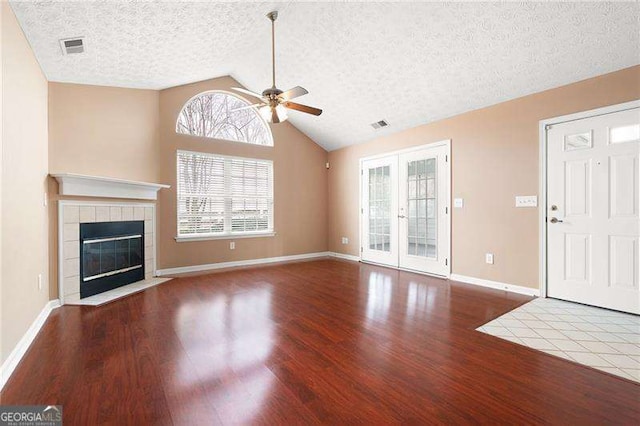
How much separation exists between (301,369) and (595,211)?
3659mm

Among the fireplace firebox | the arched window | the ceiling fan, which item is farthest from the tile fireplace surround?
the ceiling fan

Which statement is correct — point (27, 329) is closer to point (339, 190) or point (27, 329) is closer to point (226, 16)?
point (226, 16)

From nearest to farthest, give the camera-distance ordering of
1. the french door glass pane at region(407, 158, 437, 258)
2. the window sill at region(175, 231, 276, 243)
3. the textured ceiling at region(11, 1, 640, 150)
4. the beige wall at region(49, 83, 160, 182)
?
1. the textured ceiling at region(11, 1, 640, 150)
2. the beige wall at region(49, 83, 160, 182)
3. the french door glass pane at region(407, 158, 437, 258)
4. the window sill at region(175, 231, 276, 243)

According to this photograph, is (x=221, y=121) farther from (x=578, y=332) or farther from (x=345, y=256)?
(x=578, y=332)

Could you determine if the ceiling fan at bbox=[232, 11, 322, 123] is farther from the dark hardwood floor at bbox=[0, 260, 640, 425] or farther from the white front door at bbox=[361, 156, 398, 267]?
→ the white front door at bbox=[361, 156, 398, 267]

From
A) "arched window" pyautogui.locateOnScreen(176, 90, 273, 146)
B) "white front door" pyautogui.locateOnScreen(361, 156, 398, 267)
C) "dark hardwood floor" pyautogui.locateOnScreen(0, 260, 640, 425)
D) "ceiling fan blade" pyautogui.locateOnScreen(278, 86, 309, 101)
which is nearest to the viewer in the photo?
"dark hardwood floor" pyautogui.locateOnScreen(0, 260, 640, 425)

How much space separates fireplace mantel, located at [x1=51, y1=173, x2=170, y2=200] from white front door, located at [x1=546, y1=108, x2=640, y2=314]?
5.52m

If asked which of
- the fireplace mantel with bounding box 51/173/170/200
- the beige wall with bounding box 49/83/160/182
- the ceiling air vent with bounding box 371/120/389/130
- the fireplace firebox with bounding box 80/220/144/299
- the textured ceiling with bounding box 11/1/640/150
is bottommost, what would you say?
the fireplace firebox with bounding box 80/220/144/299

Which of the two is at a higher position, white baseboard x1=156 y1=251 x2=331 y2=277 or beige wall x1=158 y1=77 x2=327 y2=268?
beige wall x1=158 y1=77 x2=327 y2=268

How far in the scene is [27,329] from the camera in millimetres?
2480

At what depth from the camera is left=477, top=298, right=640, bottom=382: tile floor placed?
2184mm

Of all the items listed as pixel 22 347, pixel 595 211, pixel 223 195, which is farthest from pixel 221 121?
pixel 595 211

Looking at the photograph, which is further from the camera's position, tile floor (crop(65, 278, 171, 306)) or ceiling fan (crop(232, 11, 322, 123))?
tile floor (crop(65, 278, 171, 306))

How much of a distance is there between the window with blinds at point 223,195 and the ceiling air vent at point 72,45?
220 centimetres
